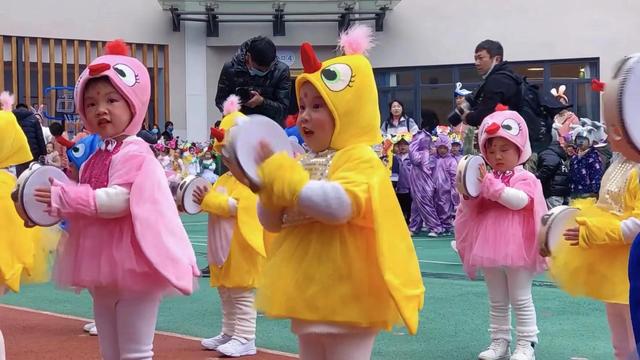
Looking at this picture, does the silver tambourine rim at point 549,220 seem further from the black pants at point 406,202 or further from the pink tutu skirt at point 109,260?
the black pants at point 406,202

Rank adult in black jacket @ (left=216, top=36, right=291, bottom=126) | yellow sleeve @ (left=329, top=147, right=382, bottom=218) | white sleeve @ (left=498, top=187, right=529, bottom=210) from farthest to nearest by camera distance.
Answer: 1. adult in black jacket @ (left=216, top=36, right=291, bottom=126)
2. white sleeve @ (left=498, top=187, right=529, bottom=210)
3. yellow sleeve @ (left=329, top=147, right=382, bottom=218)

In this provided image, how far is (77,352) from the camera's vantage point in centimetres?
655

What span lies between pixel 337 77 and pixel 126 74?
1.23 metres

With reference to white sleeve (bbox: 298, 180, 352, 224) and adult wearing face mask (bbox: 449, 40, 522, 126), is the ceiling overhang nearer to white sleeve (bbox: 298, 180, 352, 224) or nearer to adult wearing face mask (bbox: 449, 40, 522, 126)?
adult wearing face mask (bbox: 449, 40, 522, 126)

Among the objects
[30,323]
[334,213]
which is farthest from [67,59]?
[334,213]

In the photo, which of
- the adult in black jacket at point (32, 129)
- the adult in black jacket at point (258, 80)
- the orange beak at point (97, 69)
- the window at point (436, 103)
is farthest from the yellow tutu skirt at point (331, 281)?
the window at point (436, 103)

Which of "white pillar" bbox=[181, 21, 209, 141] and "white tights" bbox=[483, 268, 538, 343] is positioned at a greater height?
"white pillar" bbox=[181, 21, 209, 141]

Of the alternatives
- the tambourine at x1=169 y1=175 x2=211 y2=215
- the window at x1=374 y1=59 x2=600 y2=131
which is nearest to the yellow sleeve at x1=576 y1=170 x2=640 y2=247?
the tambourine at x1=169 y1=175 x2=211 y2=215

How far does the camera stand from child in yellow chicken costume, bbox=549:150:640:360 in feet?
14.8

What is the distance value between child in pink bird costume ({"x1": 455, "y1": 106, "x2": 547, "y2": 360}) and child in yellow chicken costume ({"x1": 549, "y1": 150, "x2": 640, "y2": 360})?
98 cm

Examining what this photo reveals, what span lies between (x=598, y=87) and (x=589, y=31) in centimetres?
2355

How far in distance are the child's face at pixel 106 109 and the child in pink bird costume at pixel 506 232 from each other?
2.37 metres

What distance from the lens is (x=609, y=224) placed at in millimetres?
4492

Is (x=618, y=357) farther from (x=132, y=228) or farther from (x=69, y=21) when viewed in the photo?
(x=69, y=21)
